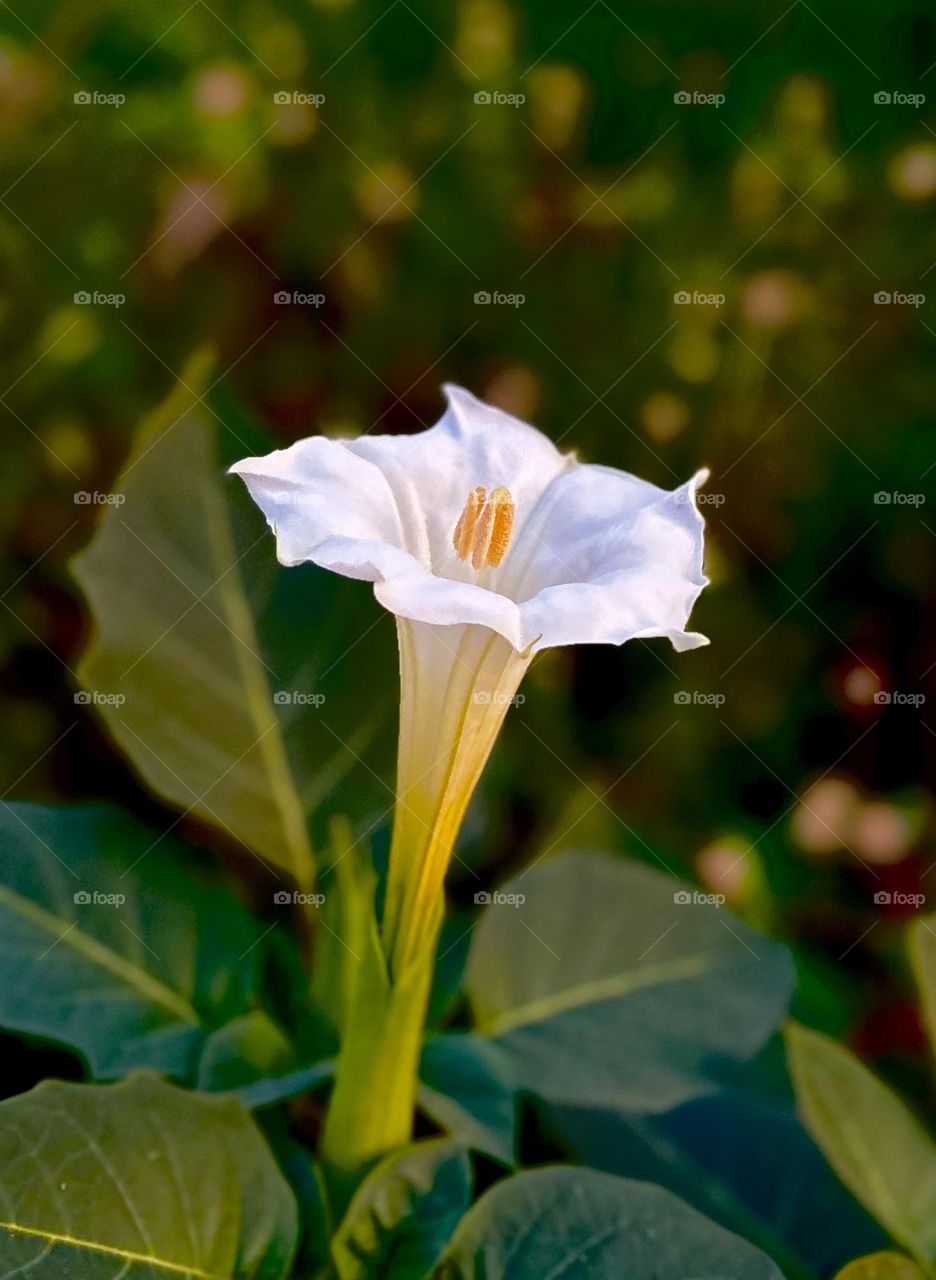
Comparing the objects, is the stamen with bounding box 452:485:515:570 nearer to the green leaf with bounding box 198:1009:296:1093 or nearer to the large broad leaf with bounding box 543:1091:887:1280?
the green leaf with bounding box 198:1009:296:1093

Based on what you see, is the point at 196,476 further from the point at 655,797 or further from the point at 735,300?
the point at 735,300

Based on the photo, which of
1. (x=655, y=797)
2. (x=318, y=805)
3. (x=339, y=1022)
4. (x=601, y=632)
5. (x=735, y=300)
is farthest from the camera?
(x=735, y=300)

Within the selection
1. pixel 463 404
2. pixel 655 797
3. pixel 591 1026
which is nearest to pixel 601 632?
pixel 463 404
